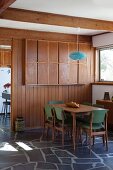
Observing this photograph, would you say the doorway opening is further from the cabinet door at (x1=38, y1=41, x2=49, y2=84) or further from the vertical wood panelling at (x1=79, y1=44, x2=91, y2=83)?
the vertical wood panelling at (x1=79, y1=44, x2=91, y2=83)

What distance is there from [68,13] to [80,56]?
35.9 inches

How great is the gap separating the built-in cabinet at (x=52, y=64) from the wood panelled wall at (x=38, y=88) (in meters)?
0.03

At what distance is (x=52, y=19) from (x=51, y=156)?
103 inches

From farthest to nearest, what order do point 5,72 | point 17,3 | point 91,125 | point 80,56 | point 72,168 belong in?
point 5,72
point 80,56
point 91,125
point 17,3
point 72,168

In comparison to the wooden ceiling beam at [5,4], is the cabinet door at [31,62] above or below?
below

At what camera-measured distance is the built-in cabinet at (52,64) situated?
716 cm

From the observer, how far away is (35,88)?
24.1 ft

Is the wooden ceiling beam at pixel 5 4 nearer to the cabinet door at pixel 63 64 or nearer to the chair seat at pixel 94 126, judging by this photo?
the chair seat at pixel 94 126

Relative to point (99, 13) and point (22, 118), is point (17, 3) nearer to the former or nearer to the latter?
point (99, 13)

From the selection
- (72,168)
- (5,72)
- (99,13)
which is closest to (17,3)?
(99,13)

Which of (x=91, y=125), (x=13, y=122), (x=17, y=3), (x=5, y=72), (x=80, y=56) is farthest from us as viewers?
(x=5, y=72)

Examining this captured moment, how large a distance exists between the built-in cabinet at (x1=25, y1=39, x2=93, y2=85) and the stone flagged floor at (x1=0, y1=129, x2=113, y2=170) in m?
1.89

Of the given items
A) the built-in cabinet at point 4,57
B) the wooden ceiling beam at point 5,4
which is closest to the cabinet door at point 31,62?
the wooden ceiling beam at point 5,4

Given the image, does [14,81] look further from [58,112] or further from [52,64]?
[58,112]
